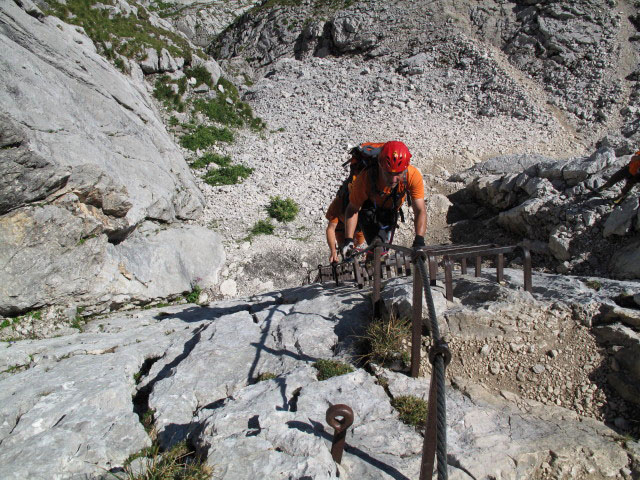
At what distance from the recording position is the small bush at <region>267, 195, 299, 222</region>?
1241 centimetres

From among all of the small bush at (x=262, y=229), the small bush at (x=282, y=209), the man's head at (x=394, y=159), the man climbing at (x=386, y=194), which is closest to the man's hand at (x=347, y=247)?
the man climbing at (x=386, y=194)

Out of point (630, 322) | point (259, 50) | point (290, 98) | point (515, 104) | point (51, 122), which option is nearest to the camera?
point (630, 322)

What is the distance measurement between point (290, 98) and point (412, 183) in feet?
52.8

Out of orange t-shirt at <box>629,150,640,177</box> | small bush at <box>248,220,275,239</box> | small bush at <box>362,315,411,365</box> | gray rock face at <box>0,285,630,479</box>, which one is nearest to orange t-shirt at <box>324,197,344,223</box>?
gray rock face at <box>0,285,630,479</box>

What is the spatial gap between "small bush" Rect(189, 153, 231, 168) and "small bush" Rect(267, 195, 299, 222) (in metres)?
3.10

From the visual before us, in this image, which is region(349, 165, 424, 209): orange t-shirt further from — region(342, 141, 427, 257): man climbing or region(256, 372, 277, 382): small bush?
region(256, 372, 277, 382): small bush

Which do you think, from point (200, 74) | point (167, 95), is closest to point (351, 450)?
point (167, 95)

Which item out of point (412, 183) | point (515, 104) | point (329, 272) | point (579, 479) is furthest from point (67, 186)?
point (515, 104)

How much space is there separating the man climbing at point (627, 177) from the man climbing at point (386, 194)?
19.0ft

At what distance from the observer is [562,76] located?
18000mm

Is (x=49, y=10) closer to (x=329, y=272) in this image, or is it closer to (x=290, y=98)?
(x=290, y=98)

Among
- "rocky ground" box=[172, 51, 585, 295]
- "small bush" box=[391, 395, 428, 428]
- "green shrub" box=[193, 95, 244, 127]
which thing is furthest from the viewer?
"green shrub" box=[193, 95, 244, 127]

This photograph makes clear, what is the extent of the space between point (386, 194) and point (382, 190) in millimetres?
114

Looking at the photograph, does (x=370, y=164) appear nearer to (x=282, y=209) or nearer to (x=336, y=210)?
(x=336, y=210)
